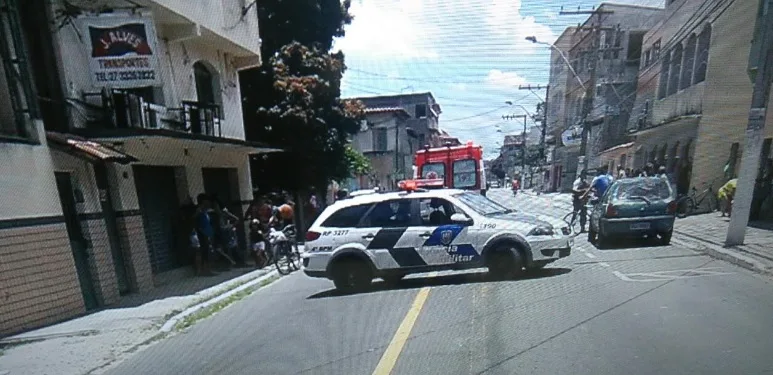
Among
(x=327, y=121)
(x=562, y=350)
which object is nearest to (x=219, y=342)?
(x=562, y=350)

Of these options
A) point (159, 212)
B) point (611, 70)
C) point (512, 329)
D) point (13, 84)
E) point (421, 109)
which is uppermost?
point (611, 70)

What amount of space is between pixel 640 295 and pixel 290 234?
7811 mm

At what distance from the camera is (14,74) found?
21.3 ft

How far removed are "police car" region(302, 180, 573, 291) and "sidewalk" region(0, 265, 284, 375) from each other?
2331mm

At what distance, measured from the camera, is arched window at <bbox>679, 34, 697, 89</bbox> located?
53.1 feet

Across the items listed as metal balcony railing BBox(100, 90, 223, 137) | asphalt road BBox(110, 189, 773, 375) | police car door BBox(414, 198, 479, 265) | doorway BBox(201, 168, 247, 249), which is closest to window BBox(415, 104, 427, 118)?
doorway BBox(201, 168, 247, 249)

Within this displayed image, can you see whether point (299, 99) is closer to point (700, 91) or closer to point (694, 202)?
point (694, 202)

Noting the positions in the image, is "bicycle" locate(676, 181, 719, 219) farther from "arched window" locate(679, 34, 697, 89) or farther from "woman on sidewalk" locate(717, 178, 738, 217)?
"arched window" locate(679, 34, 697, 89)

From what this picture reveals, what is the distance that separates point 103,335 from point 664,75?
2167cm

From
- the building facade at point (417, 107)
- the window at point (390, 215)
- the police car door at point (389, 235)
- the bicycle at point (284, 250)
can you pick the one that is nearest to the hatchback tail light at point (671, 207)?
the police car door at point (389, 235)

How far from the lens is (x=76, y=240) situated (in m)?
7.50

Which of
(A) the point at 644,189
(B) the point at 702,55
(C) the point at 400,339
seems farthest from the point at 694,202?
(C) the point at 400,339

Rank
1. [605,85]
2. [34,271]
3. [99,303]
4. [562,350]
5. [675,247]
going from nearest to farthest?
[562,350] < [34,271] < [99,303] < [675,247] < [605,85]

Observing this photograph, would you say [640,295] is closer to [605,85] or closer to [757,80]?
[757,80]
